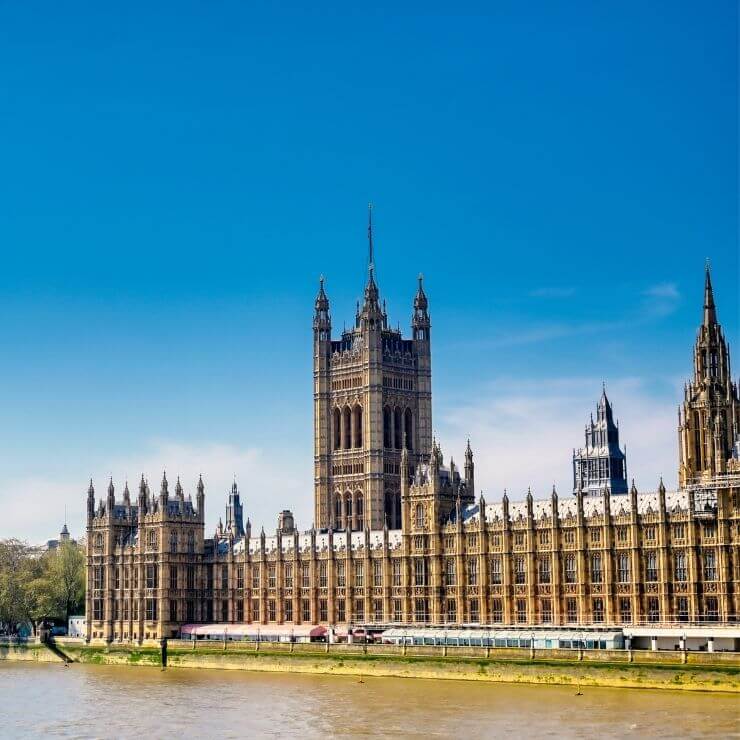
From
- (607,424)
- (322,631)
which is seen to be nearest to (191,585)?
(322,631)

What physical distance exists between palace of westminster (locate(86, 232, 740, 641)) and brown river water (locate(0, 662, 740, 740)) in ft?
64.0

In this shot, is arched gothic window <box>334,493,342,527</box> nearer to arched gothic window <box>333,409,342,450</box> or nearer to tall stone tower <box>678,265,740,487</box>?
arched gothic window <box>333,409,342,450</box>

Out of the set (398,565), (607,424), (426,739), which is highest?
(607,424)

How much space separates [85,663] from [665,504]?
67531 millimetres

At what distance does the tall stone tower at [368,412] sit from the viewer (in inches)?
7338

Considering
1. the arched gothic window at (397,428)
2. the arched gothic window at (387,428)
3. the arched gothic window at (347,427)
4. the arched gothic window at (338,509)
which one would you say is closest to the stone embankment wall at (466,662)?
the arched gothic window at (338,509)

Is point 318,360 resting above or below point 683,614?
above

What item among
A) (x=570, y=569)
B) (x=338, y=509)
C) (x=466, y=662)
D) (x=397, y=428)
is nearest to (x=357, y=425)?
(x=397, y=428)

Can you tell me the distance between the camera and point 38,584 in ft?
576

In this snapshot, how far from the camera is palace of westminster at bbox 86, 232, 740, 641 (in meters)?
127

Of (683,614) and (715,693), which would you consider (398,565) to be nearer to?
(683,614)

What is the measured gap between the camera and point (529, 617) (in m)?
135

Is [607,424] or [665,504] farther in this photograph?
[607,424]

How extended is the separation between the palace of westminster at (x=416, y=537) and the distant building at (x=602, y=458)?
0.21 meters
